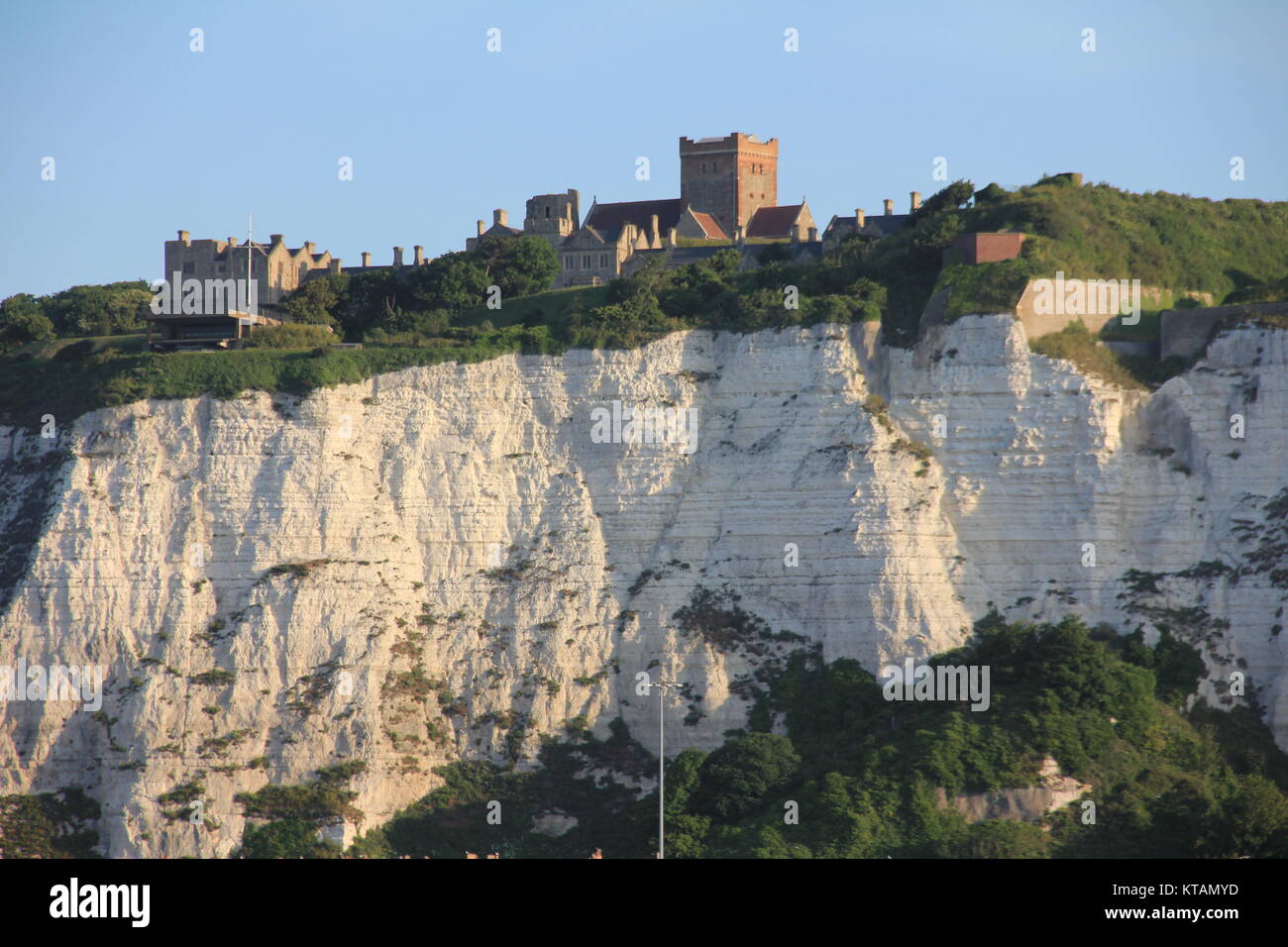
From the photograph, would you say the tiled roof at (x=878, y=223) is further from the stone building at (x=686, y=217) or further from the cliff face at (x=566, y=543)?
the cliff face at (x=566, y=543)

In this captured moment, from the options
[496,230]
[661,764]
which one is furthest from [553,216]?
[661,764]

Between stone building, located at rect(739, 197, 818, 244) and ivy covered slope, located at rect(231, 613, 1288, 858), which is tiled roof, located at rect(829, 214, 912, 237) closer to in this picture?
stone building, located at rect(739, 197, 818, 244)

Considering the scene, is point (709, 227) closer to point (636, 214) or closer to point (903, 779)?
point (636, 214)

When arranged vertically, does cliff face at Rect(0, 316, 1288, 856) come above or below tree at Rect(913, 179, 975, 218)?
below

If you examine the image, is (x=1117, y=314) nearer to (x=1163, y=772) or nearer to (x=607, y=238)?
(x=1163, y=772)

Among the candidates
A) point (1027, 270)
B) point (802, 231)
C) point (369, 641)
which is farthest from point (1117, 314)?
point (802, 231)

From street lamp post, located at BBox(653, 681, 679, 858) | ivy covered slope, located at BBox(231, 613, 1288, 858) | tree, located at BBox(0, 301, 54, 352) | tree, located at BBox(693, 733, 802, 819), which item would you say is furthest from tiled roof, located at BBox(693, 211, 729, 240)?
tree, located at BBox(693, 733, 802, 819)

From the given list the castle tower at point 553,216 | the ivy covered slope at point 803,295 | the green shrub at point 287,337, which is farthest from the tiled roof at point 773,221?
the green shrub at point 287,337
